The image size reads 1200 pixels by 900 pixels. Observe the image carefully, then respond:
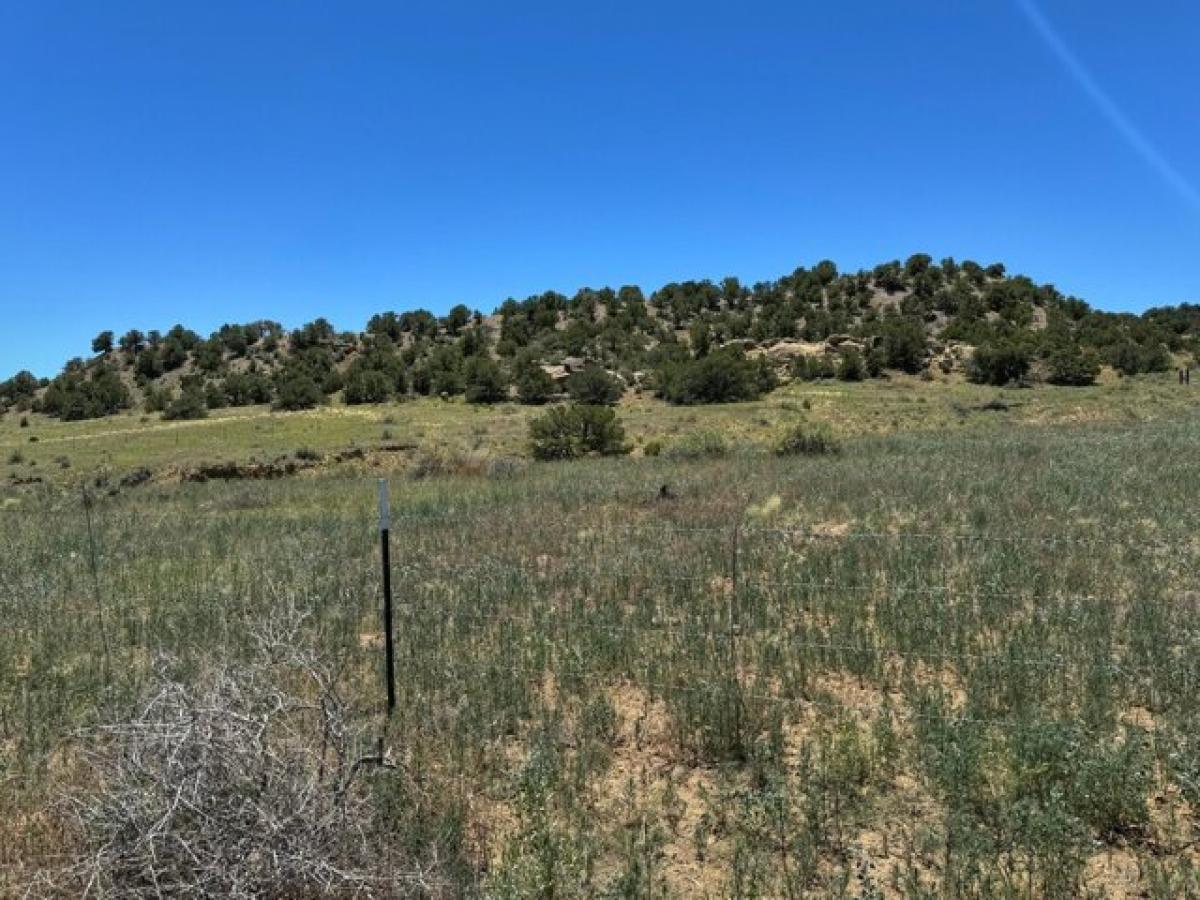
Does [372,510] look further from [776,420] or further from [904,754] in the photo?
[776,420]

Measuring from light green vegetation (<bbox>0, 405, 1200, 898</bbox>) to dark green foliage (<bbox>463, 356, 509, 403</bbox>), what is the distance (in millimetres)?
40703

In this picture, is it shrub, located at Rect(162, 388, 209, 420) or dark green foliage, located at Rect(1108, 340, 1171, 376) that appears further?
dark green foliage, located at Rect(1108, 340, 1171, 376)

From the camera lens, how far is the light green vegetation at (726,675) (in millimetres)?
4727

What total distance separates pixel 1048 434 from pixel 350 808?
3049cm

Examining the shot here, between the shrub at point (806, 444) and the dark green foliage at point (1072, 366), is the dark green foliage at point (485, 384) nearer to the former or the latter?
the shrub at point (806, 444)

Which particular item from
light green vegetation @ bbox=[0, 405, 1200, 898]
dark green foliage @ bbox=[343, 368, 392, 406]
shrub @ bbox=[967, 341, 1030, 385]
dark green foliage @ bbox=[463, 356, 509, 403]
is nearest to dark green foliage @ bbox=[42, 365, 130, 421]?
dark green foliage @ bbox=[343, 368, 392, 406]

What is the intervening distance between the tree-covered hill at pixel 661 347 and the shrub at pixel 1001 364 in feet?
0.32

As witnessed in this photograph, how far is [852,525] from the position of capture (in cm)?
1364

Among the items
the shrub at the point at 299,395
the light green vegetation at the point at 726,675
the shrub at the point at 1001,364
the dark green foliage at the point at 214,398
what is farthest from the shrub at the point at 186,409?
the shrub at the point at 1001,364

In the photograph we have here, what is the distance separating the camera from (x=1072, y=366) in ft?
184

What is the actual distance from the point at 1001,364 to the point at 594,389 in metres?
26.6

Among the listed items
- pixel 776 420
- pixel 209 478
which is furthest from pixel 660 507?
pixel 776 420

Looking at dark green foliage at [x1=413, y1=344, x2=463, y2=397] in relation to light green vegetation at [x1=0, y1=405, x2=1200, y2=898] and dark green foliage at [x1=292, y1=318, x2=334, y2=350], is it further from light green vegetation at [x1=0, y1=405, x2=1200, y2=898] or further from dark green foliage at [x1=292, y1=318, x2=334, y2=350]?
light green vegetation at [x1=0, y1=405, x2=1200, y2=898]

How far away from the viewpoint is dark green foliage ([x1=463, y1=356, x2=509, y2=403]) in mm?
57719
